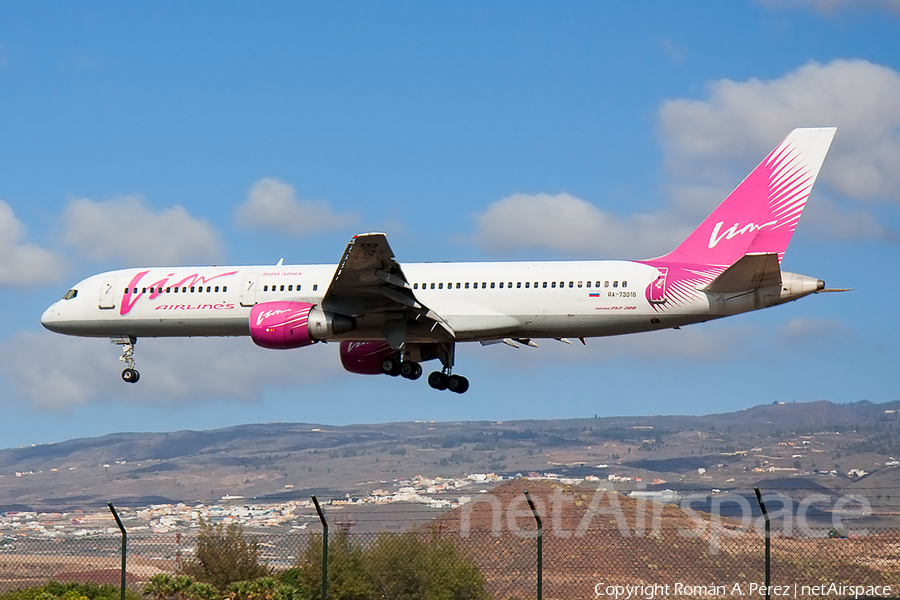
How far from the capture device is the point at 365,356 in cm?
4197

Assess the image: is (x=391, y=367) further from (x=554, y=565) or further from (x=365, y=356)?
(x=554, y=565)

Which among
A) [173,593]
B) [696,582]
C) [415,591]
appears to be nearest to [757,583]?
[696,582]

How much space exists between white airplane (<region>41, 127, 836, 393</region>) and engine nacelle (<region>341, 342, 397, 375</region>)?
78.3 inches

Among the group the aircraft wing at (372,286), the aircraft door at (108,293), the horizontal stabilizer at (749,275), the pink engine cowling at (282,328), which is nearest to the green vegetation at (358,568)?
the pink engine cowling at (282,328)

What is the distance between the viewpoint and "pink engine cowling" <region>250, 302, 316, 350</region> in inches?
1399

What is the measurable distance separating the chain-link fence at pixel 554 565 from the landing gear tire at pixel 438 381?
509cm

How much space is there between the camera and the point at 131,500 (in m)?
166

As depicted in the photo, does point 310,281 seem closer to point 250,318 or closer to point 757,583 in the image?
point 250,318

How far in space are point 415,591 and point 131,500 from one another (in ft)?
474

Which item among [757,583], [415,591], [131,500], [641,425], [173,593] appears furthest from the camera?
[641,425]

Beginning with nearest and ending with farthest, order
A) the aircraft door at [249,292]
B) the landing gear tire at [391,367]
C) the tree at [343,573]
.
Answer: the tree at [343,573]
the aircraft door at [249,292]
the landing gear tire at [391,367]

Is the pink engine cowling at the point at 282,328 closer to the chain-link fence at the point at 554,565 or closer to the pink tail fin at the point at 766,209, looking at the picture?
the chain-link fence at the point at 554,565

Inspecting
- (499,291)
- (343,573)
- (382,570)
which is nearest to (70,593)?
(343,573)

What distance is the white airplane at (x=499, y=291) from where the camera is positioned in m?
33.9
